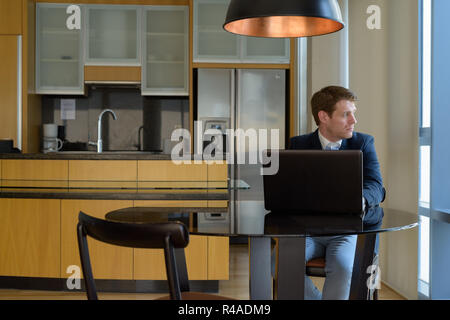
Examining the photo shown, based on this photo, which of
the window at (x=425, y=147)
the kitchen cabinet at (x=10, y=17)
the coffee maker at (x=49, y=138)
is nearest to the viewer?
the window at (x=425, y=147)

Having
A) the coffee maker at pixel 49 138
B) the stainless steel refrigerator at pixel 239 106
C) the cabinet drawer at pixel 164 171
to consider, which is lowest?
the cabinet drawer at pixel 164 171

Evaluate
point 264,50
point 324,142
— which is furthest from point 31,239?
point 264,50

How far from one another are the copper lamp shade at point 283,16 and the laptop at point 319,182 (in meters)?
0.51

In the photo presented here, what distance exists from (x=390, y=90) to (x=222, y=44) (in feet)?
6.76

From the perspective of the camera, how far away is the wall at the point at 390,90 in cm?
297

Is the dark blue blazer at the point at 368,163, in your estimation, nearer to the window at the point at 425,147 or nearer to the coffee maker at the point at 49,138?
the window at the point at 425,147

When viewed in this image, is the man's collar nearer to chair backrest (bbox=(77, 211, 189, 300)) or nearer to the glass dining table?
the glass dining table

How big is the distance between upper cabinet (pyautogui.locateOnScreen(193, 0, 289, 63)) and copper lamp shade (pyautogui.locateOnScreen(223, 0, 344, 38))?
2.82m

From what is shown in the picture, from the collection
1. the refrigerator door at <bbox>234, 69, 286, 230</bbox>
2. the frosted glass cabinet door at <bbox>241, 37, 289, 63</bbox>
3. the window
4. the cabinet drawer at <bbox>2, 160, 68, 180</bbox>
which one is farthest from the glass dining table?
the frosted glass cabinet door at <bbox>241, 37, 289, 63</bbox>

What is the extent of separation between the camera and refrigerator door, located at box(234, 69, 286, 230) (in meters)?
4.75

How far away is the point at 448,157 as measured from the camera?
2.77 m

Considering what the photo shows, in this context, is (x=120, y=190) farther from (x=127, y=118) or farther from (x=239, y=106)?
(x=127, y=118)

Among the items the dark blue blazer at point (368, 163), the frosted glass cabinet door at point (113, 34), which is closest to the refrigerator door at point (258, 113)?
the frosted glass cabinet door at point (113, 34)
